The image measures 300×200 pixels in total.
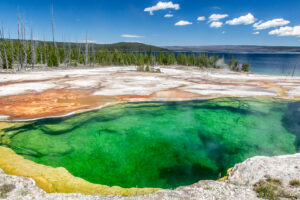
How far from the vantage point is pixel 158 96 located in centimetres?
1988

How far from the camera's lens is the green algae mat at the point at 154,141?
835cm

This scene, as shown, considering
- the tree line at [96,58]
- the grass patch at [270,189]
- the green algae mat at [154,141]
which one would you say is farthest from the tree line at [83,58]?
the grass patch at [270,189]

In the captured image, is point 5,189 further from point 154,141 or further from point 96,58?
point 96,58

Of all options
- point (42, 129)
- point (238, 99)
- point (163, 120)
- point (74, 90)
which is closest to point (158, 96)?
point (163, 120)

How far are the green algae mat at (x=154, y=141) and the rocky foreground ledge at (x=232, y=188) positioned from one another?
5.23ft

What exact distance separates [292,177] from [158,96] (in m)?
14.5

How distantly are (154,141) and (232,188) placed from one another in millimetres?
5814

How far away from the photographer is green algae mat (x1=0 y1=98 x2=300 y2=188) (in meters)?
8.35

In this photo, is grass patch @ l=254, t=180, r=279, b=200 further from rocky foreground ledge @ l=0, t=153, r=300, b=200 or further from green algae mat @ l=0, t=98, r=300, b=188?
green algae mat @ l=0, t=98, r=300, b=188

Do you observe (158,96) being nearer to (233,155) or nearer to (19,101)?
(233,155)

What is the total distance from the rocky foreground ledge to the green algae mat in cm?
160

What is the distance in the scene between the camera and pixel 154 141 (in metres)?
11.2

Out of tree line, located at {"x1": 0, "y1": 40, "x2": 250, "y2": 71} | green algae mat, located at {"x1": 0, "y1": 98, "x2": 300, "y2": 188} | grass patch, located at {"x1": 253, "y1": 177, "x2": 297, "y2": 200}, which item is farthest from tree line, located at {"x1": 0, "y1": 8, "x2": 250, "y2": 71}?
grass patch, located at {"x1": 253, "y1": 177, "x2": 297, "y2": 200}

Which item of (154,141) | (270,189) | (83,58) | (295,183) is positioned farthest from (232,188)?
(83,58)
